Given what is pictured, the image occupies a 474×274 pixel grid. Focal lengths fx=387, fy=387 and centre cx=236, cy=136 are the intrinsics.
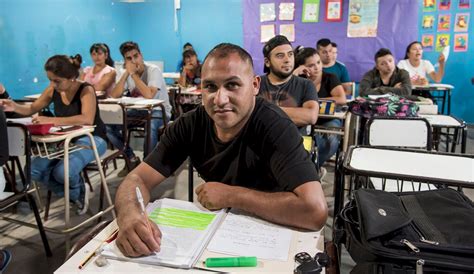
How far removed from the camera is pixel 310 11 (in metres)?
5.88

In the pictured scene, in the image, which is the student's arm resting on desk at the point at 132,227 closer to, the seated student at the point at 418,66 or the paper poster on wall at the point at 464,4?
the seated student at the point at 418,66

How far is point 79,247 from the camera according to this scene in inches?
38.9

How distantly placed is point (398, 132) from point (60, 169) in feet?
6.96

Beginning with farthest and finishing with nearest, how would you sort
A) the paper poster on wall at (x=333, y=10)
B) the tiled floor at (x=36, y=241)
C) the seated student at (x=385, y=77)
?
the paper poster on wall at (x=333, y=10) < the seated student at (x=385, y=77) < the tiled floor at (x=36, y=241)

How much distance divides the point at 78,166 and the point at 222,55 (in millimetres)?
1707

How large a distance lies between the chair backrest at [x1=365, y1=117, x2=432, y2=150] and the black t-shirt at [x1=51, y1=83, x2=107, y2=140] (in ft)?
6.23

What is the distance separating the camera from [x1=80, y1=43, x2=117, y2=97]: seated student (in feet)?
15.1

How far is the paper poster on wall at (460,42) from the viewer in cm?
551

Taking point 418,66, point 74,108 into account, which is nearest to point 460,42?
point 418,66

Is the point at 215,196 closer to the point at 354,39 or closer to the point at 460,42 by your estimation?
the point at 354,39

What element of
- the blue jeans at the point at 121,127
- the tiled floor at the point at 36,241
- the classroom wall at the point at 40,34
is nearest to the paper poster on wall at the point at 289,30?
the classroom wall at the point at 40,34

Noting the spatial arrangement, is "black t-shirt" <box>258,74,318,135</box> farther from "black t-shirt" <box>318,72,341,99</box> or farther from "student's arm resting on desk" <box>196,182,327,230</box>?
"student's arm resting on desk" <box>196,182,327,230</box>

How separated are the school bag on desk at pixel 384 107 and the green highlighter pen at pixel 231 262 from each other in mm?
2214

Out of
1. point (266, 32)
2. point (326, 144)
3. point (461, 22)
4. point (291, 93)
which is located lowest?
point (326, 144)
